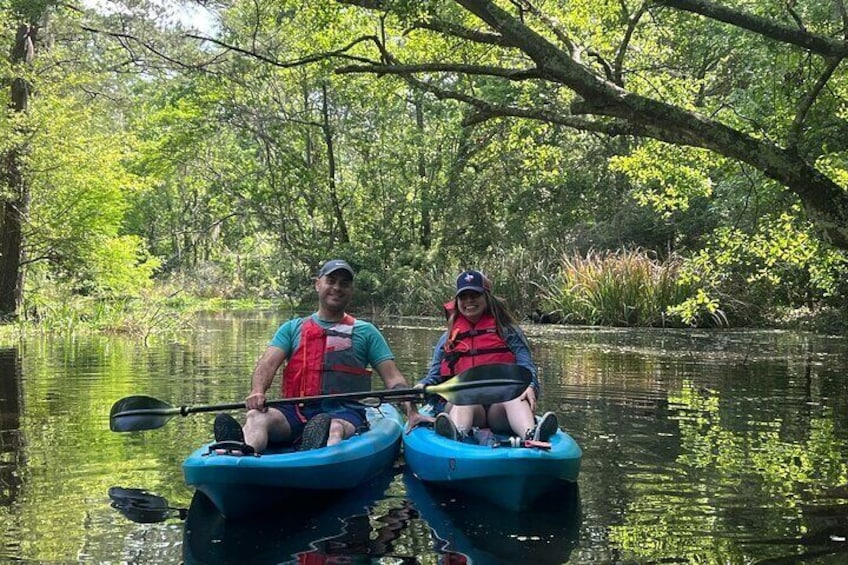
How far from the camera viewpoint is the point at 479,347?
5.23m

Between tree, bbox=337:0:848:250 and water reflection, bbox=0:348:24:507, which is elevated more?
tree, bbox=337:0:848:250

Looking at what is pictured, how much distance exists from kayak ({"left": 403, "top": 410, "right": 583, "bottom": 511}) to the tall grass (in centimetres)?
1125

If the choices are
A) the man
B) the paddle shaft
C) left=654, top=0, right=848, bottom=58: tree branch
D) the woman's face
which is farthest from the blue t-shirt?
left=654, top=0, right=848, bottom=58: tree branch

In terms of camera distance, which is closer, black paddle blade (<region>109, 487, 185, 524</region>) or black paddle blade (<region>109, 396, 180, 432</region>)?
black paddle blade (<region>109, 487, 185, 524</region>)

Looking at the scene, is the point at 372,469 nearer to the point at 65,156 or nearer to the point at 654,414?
the point at 654,414

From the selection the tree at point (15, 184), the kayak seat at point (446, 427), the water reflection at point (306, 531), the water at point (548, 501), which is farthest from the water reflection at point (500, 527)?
the tree at point (15, 184)

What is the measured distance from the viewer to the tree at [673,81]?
694 centimetres

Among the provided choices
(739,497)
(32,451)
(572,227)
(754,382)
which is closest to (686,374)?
(754,382)

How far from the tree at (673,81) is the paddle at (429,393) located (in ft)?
10.7

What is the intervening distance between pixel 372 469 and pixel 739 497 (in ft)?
6.12

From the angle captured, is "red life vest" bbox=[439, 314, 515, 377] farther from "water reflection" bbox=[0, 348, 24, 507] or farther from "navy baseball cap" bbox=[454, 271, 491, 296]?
"water reflection" bbox=[0, 348, 24, 507]

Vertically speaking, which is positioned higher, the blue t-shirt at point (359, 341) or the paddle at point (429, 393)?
the blue t-shirt at point (359, 341)

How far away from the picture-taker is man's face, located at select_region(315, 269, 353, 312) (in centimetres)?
497

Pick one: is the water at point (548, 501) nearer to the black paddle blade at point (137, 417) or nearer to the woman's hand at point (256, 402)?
the black paddle blade at point (137, 417)
